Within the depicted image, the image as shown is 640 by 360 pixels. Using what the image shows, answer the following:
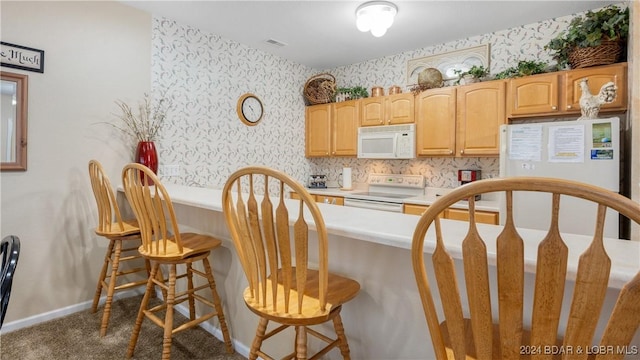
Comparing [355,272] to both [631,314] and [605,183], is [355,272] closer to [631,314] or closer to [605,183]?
[631,314]

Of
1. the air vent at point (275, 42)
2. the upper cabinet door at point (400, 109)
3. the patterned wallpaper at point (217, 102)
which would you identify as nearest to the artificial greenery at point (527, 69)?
the upper cabinet door at point (400, 109)

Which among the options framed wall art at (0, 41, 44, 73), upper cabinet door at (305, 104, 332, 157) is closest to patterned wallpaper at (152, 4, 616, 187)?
upper cabinet door at (305, 104, 332, 157)

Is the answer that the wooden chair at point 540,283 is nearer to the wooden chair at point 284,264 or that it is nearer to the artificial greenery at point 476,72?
the wooden chair at point 284,264

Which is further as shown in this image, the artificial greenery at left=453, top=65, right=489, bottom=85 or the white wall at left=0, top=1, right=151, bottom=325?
the artificial greenery at left=453, top=65, right=489, bottom=85

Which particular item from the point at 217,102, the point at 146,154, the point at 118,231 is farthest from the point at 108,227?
the point at 217,102

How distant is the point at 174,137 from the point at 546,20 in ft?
11.8

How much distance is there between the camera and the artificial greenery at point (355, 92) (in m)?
3.95

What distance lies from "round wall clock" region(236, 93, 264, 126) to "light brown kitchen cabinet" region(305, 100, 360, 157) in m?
0.79

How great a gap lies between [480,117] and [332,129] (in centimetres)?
175

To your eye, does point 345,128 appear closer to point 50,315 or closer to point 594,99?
point 594,99

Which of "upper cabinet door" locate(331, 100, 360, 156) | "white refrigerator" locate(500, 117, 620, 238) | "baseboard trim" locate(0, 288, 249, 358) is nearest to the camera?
"baseboard trim" locate(0, 288, 249, 358)

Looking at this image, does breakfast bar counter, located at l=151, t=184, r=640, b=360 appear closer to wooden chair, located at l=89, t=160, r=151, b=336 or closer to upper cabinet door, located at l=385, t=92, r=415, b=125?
wooden chair, located at l=89, t=160, r=151, b=336

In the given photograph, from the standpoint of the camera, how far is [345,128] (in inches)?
158

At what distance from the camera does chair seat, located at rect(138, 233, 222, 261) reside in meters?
1.67
